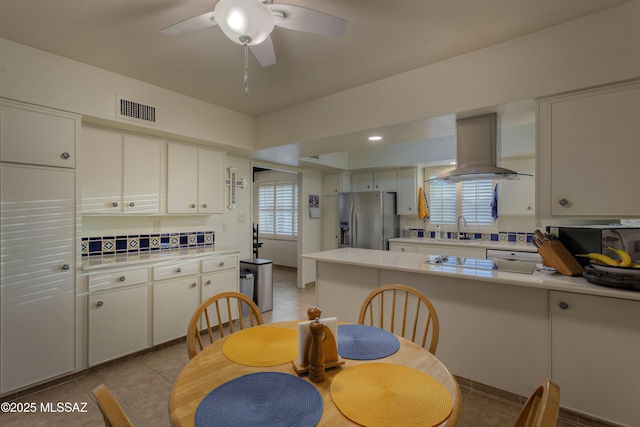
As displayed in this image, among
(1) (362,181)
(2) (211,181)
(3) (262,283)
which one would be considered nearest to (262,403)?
(2) (211,181)

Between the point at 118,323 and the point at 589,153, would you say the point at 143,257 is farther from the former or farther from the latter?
the point at 589,153

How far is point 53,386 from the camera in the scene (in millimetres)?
2338

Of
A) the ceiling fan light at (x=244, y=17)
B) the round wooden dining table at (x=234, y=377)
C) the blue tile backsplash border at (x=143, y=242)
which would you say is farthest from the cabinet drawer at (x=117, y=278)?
the ceiling fan light at (x=244, y=17)

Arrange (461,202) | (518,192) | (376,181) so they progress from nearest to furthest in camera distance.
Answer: (518,192) < (461,202) < (376,181)

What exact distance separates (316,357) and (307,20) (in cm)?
156

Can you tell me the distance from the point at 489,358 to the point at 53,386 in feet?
10.8

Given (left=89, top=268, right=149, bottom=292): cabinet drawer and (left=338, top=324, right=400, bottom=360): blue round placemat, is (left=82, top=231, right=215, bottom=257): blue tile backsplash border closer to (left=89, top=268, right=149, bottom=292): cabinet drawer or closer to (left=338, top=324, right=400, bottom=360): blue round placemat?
(left=89, top=268, right=149, bottom=292): cabinet drawer

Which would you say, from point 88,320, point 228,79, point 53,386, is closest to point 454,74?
point 228,79

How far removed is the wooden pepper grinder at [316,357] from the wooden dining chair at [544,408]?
2.06ft

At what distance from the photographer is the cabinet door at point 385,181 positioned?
5438 millimetres

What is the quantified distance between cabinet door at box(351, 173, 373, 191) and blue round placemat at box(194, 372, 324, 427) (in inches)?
192

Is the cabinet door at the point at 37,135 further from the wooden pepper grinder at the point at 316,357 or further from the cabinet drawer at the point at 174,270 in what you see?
the wooden pepper grinder at the point at 316,357

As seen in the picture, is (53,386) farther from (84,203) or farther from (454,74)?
(454,74)

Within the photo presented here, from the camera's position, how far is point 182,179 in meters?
3.36
